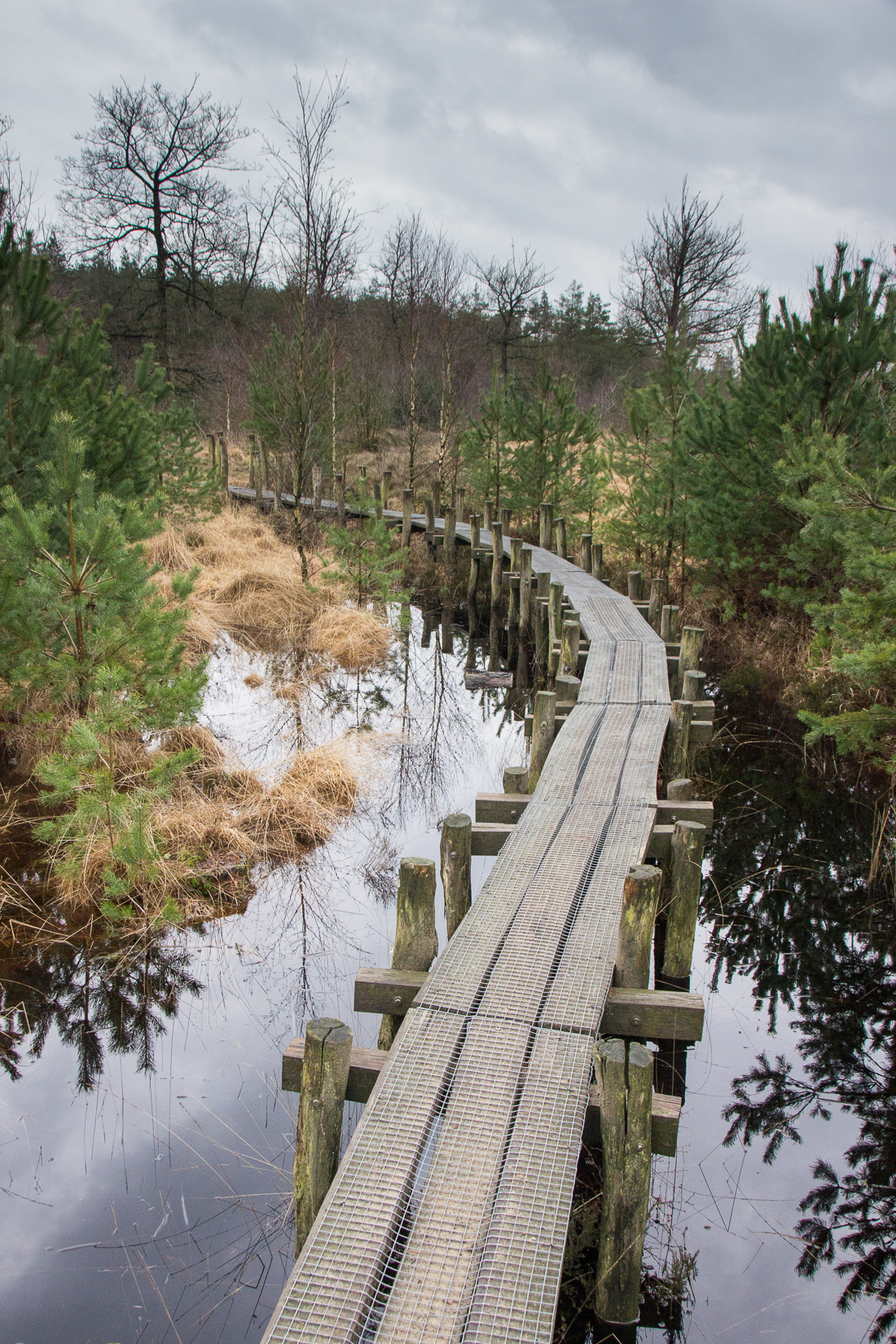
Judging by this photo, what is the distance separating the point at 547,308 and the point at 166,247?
20.0 m

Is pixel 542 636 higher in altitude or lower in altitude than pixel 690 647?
lower

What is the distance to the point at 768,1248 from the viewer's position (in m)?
3.83

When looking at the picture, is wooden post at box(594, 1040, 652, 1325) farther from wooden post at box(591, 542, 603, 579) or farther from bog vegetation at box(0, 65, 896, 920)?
wooden post at box(591, 542, 603, 579)

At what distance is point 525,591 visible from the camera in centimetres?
1363

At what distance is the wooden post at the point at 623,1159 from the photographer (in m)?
3.00

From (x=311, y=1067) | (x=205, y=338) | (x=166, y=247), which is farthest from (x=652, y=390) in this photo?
(x=205, y=338)

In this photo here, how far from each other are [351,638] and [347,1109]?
26.9ft

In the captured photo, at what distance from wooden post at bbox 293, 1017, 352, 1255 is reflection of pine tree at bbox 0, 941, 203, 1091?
204 cm

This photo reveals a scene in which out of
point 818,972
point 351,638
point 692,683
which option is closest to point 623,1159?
point 818,972

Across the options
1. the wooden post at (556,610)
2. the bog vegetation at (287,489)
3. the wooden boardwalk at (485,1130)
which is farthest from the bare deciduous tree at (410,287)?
the wooden boardwalk at (485,1130)

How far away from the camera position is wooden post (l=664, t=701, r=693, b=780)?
267 inches

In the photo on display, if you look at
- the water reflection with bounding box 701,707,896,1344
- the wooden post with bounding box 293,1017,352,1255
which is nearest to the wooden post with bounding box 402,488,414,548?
the water reflection with bounding box 701,707,896,1344

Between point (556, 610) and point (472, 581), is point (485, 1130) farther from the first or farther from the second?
point (472, 581)

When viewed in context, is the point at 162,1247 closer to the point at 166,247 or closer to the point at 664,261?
the point at 664,261
